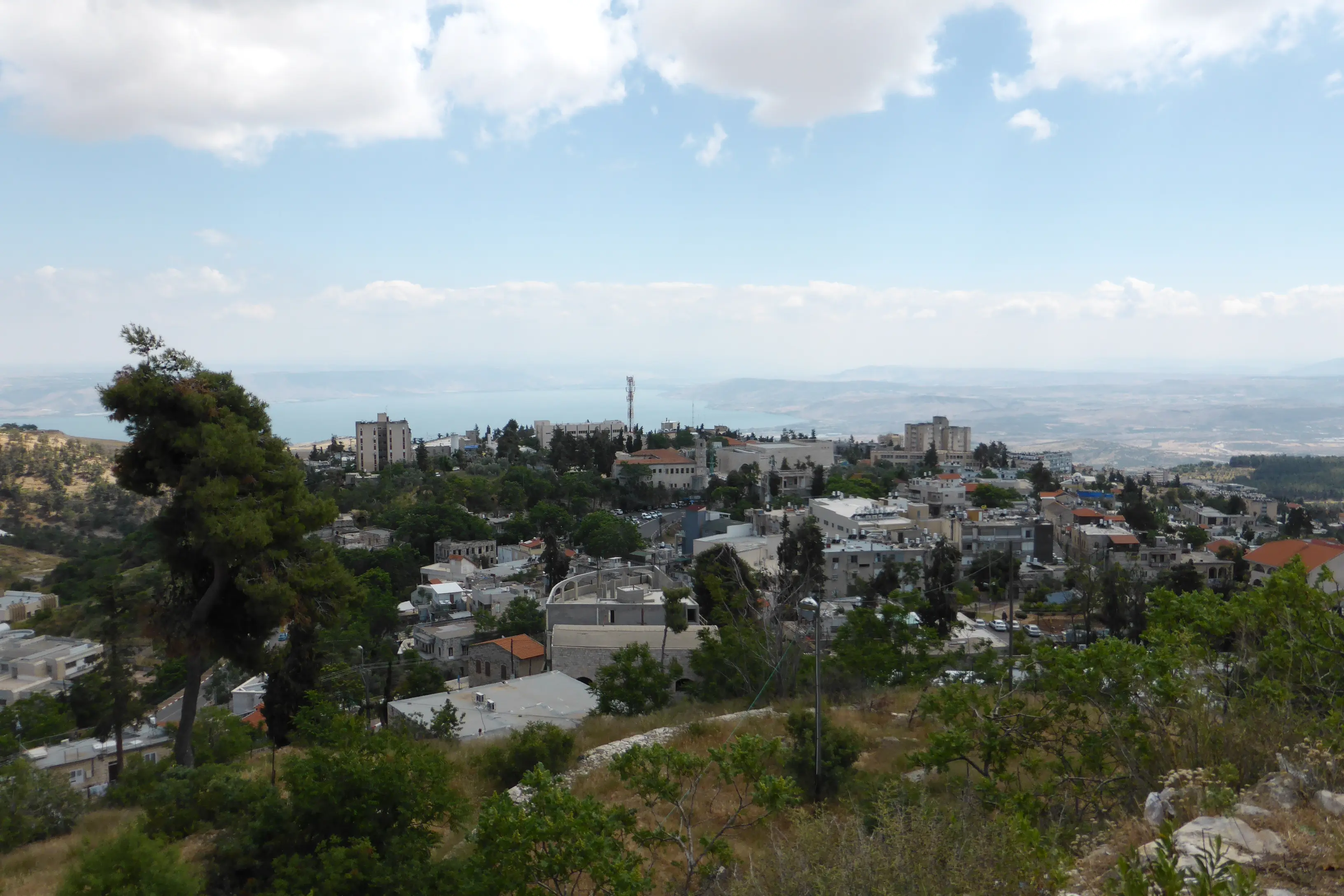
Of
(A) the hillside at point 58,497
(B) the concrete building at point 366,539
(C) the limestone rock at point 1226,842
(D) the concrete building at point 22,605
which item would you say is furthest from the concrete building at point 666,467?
(C) the limestone rock at point 1226,842

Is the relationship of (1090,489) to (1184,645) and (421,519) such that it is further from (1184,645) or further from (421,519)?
(1184,645)

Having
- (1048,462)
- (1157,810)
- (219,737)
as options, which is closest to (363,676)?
(219,737)

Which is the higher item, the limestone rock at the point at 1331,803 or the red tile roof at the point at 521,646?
the limestone rock at the point at 1331,803

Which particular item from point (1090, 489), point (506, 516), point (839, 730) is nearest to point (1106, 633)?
point (839, 730)

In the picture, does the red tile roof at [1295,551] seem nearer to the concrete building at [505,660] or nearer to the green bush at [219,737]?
the concrete building at [505,660]

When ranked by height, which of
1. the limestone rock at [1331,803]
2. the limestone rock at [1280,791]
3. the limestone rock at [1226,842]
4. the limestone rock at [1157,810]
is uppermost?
the limestone rock at [1331,803]

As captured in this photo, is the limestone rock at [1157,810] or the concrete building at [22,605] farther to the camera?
the concrete building at [22,605]

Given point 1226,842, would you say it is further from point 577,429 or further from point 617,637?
point 577,429
